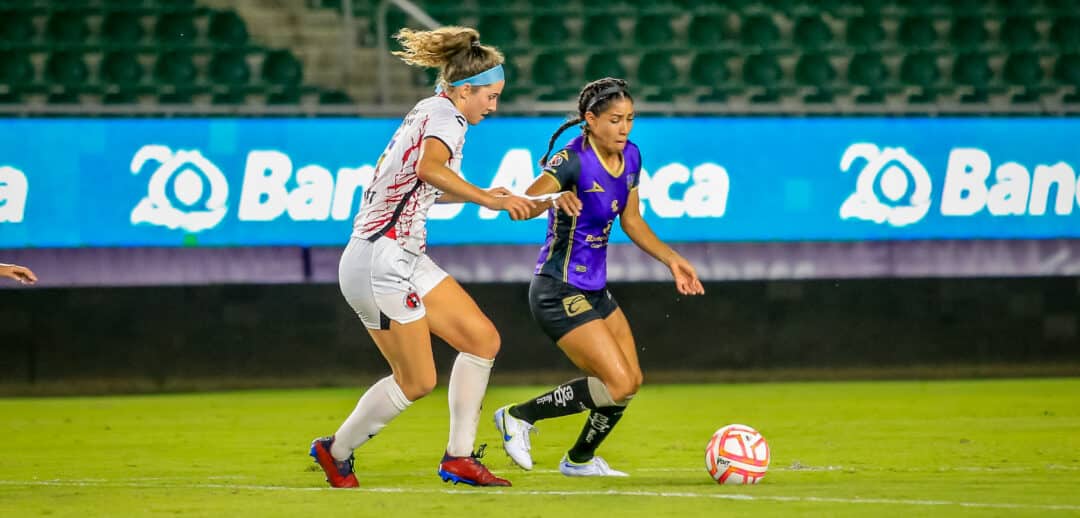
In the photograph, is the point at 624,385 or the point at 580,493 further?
the point at 624,385

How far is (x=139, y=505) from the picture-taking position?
6.37m

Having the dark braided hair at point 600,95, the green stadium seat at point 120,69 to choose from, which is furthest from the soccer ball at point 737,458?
the green stadium seat at point 120,69

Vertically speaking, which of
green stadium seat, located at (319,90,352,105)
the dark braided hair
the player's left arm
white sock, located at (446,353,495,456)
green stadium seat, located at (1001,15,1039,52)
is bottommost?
white sock, located at (446,353,495,456)

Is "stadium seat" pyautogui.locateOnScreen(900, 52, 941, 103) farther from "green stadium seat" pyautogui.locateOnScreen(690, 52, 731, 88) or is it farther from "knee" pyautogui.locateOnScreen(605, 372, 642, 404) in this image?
"knee" pyautogui.locateOnScreen(605, 372, 642, 404)

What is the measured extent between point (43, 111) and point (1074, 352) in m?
8.67

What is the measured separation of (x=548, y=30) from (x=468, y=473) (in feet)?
28.4

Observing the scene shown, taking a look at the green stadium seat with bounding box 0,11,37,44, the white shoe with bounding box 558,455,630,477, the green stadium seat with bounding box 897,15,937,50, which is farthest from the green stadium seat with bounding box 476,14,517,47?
the white shoe with bounding box 558,455,630,477

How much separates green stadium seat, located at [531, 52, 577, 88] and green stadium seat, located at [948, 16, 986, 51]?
3.88 metres

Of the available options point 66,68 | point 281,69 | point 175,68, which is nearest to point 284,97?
point 281,69

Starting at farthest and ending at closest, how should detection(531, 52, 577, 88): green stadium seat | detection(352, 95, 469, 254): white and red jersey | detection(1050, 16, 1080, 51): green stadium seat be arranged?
detection(1050, 16, 1080, 51): green stadium seat, detection(531, 52, 577, 88): green stadium seat, detection(352, 95, 469, 254): white and red jersey

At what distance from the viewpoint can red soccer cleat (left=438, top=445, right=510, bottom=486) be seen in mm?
6793

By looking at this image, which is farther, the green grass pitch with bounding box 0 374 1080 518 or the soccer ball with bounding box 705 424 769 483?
the soccer ball with bounding box 705 424 769 483

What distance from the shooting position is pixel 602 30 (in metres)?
15.0

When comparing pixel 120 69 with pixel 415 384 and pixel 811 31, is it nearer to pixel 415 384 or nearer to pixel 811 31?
pixel 811 31
